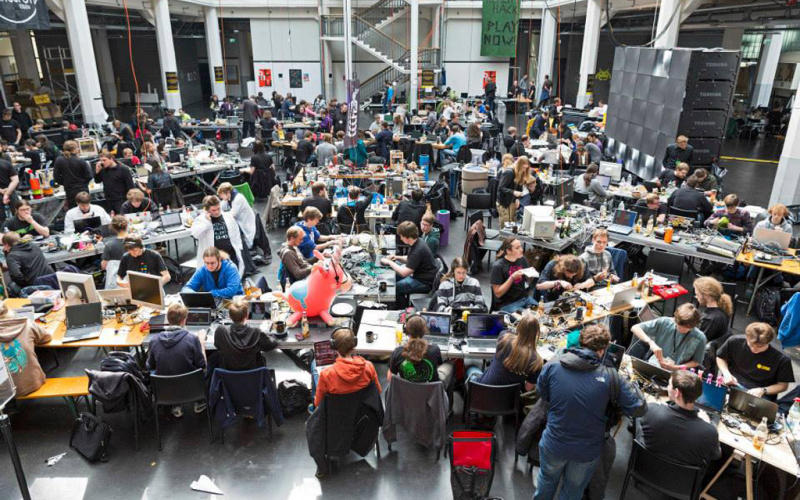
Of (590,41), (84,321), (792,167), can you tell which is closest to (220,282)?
(84,321)

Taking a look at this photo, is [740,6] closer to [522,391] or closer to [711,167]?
[711,167]

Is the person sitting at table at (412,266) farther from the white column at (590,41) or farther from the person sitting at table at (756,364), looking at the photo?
the white column at (590,41)

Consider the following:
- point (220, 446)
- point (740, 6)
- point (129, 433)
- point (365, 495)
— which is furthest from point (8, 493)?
point (740, 6)

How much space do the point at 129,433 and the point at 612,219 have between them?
696 cm

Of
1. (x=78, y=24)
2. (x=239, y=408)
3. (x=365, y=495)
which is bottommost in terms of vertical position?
(x=365, y=495)

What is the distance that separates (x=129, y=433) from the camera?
507cm

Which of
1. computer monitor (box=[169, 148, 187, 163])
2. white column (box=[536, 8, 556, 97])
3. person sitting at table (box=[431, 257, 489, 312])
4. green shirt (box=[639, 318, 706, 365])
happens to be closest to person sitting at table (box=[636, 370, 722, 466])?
green shirt (box=[639, 318, 706, 365])

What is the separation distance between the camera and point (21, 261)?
21.1 ft

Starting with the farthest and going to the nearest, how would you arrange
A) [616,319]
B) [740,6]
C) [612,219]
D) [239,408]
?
1. [740,6]
2. [612,219]
3. [616,319]
4. [239,408]

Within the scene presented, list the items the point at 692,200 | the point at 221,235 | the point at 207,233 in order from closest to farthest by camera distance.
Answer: the point at 207,233, the point at 221,235, the point at 692,200

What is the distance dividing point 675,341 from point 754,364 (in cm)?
61

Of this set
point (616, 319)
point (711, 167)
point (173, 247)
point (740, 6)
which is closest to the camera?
point (616, 319)

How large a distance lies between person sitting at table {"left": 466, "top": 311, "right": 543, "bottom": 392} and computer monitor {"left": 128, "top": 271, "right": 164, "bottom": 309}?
3.34m

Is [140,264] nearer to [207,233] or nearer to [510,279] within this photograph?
[207,233]
